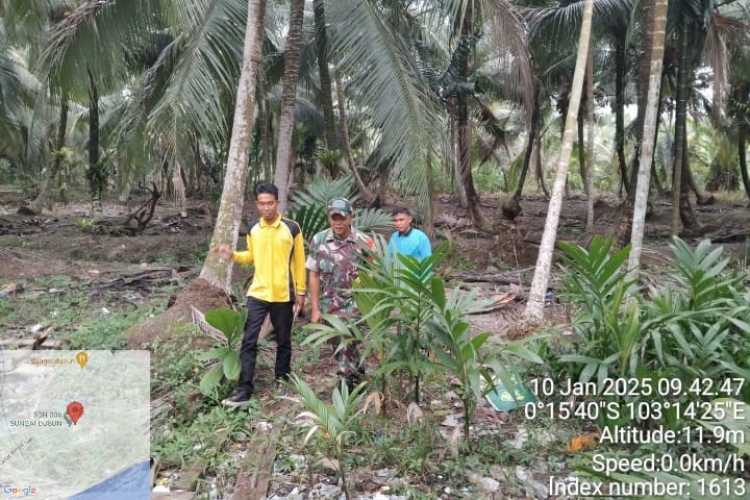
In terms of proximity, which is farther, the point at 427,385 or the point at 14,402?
the point at 427,385

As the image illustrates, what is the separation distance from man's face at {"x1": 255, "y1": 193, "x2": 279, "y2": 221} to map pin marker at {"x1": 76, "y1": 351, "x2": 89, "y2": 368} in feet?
6.95

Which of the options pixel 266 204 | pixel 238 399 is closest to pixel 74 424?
pixel 238 399

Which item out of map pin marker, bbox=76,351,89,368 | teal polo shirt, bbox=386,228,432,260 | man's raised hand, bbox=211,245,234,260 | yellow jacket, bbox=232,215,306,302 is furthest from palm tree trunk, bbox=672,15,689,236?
map pin marker, bbox=76,351,89,368

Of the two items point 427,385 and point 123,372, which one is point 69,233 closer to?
point 123,372

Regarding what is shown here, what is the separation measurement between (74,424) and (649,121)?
671 centimetres

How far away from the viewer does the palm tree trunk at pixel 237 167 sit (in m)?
5.73

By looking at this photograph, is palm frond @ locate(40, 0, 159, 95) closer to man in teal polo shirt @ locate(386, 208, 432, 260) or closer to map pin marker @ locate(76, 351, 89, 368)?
map pin marker @ locate(76, 351, 89, 368)

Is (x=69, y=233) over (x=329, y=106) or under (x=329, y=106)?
under

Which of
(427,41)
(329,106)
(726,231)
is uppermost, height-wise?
(427,41)

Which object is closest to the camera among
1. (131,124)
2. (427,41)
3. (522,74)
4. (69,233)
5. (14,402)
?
(14,402)

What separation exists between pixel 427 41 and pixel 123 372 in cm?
1385

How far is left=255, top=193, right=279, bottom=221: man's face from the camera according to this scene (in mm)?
4086

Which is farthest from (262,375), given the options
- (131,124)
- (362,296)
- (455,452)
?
(131,124)

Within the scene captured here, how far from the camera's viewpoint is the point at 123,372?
4684 mm
